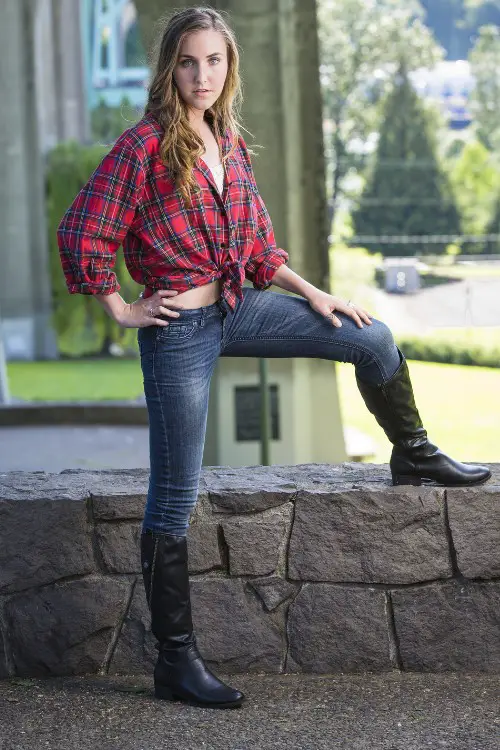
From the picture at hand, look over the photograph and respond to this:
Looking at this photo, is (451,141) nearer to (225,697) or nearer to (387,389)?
(387,389)

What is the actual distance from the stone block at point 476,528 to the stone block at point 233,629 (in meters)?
0.50

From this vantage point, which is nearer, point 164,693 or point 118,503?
point 164,693

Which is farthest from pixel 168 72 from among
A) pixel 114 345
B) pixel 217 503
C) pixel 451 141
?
pixel 114 345

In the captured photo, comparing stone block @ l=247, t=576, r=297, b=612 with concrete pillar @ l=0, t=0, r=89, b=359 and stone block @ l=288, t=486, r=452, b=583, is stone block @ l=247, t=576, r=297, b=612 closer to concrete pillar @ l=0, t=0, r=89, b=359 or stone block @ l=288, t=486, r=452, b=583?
stone block @ l=288, t=486, r=452, b=583

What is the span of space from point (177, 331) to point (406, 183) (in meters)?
3.13

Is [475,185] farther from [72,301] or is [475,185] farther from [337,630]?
[337,630]

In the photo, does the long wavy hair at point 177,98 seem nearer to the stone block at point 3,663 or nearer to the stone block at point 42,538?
the stone block at point 42,538

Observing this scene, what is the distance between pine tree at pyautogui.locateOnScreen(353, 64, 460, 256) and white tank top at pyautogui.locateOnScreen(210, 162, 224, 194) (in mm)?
2967

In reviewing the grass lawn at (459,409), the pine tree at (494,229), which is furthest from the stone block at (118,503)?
the pine tree at (494,229)

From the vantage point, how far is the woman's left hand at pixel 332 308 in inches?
105

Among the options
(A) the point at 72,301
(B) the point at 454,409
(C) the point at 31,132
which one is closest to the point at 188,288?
(B) the point at 454,409

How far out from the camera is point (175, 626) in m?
2.69

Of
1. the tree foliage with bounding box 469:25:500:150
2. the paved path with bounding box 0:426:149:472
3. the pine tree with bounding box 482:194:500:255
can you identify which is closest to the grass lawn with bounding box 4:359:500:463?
the pine tree with bounding box 482:194:500:255

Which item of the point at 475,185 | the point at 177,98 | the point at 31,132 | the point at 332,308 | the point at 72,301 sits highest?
the point at 31,132
